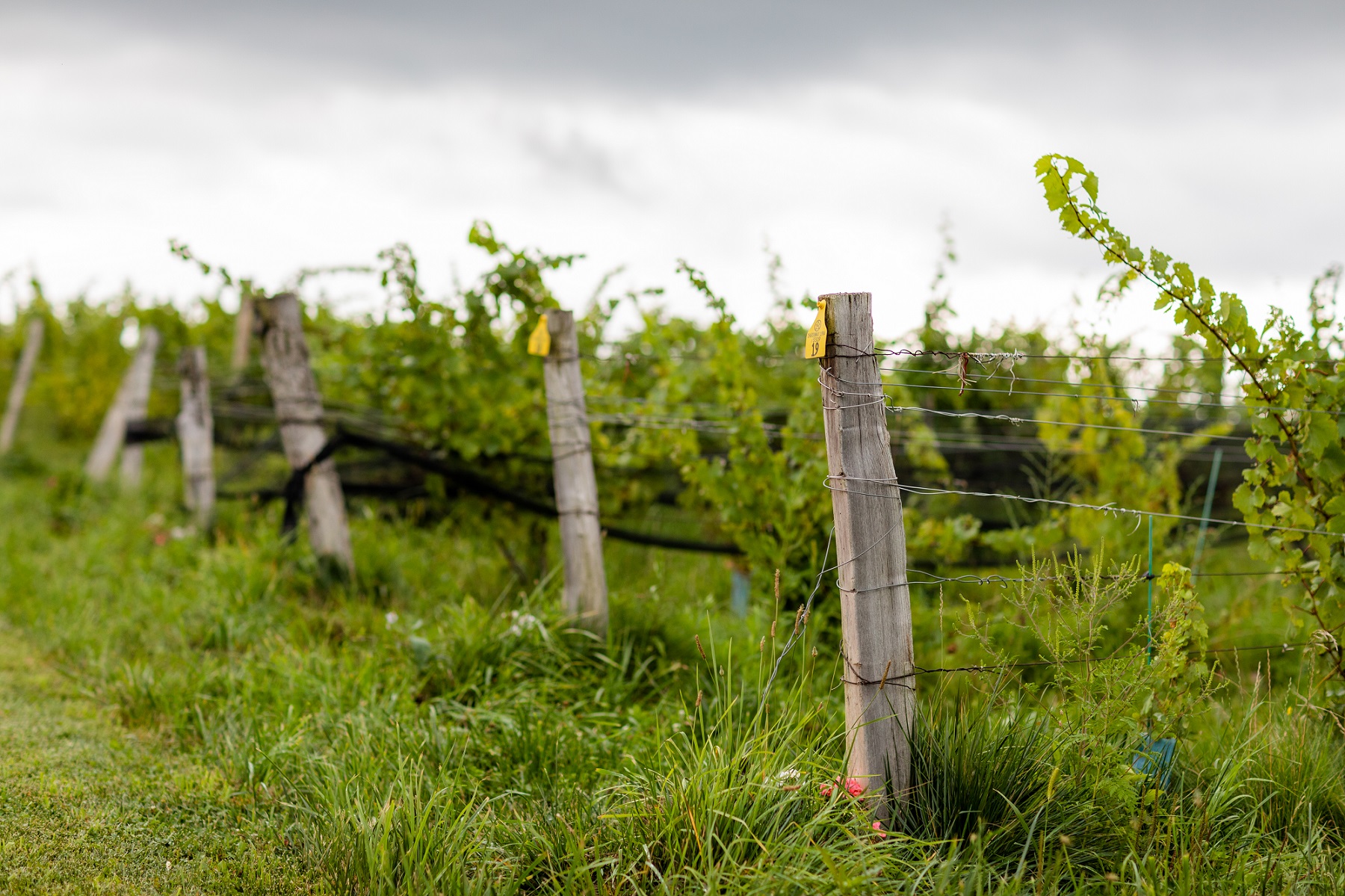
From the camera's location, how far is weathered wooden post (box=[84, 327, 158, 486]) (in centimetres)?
867

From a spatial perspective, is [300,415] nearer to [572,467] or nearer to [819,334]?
[572,467]

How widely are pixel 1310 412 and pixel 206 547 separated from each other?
615 centimetres

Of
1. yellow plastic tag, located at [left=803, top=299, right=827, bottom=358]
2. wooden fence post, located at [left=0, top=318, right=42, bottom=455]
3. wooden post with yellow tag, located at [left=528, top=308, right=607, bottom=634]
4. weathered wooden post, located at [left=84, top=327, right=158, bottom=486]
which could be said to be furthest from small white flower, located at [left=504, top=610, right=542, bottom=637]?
wooden fence post, located at [left=0, top=318, right=42, bottom=455]

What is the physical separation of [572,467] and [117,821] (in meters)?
2.21

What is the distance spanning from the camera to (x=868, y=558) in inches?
104

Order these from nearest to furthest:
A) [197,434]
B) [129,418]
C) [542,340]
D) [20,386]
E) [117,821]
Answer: [117,821], [542,340], [197,434], [129,418], [20,386]

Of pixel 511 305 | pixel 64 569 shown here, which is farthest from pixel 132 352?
pixel 511 305

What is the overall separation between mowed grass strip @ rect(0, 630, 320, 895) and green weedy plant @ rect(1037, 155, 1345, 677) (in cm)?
298

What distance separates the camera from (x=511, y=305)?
5.42m

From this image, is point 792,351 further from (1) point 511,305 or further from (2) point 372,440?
(2) point 372,440

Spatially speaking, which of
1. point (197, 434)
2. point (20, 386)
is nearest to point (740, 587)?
point (197, 434)

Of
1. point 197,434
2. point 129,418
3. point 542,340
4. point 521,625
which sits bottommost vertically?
point 521,625

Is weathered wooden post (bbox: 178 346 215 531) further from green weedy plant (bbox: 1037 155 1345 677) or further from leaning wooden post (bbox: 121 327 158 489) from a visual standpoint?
green weedy plant (bbox: 1037 155 1345 677)

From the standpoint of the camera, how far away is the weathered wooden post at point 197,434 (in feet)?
23.5
